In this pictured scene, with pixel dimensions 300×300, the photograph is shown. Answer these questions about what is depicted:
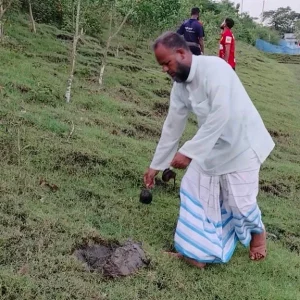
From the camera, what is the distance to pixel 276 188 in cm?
587

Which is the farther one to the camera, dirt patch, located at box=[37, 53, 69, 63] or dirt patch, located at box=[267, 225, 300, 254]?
dirt patch, located at box=[37, 53, 69, 63]

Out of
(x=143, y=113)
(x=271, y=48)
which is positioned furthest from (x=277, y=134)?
(x=271, y=48)

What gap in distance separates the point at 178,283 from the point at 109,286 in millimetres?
481

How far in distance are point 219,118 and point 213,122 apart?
1.8 inches

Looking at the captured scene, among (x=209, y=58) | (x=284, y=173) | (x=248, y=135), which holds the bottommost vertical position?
(x=284, y=173)

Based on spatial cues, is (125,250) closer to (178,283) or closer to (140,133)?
(178,283)

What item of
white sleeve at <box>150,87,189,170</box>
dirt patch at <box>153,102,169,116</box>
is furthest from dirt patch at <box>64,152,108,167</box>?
dirt patch at <box>153,102,169,116</box>

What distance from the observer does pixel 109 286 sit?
9.96ft

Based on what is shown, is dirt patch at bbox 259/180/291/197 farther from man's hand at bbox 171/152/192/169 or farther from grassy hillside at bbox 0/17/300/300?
man's hand at bbox 171/152/192/169

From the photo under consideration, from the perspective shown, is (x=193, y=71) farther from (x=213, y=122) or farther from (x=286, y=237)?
(x=286, y=237)

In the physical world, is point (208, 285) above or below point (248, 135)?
below

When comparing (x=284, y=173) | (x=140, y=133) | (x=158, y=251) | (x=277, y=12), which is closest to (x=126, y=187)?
(x=158, y=251)

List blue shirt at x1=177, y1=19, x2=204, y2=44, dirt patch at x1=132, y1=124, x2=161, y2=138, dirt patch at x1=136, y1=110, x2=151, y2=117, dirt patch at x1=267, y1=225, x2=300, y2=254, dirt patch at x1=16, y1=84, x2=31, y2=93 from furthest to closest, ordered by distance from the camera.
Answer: blue shirt at x1=177, y1=19, x2=204, y2=44, dirt patch at x1=136, y1=110, x2=151, y2=117, dirt patch at x1=132, y1=124, x2=161, y2=138, dirt patch at x1=16, y1=84, x2=31, y2=93, dirt patch at x1=267, y1=225, x2=300, y2=254

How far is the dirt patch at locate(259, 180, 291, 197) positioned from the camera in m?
5.70
